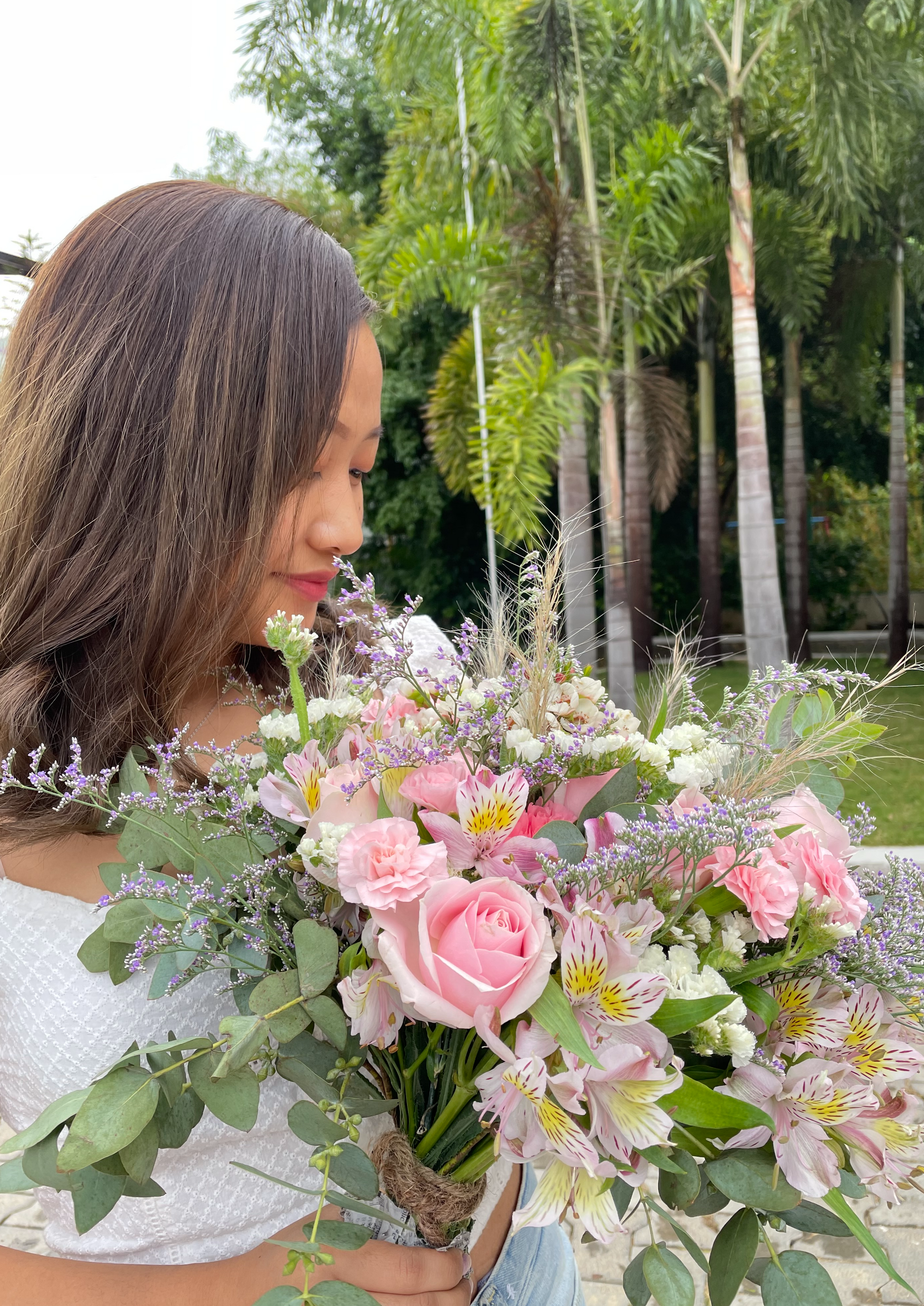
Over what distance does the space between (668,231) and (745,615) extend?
3.42 meters

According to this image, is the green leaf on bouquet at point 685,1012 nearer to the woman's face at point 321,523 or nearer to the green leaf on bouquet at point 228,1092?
the green leaf on bouquet at point 228,1092

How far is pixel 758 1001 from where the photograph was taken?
0.77 meters

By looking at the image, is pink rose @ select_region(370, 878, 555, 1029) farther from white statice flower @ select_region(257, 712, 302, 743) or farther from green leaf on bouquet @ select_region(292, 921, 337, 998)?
white statice flower @ select_region(257, 712, 302, 743)

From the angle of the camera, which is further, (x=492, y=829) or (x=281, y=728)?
(x=281, y=728)

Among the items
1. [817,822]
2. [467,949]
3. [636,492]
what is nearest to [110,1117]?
[467,949]

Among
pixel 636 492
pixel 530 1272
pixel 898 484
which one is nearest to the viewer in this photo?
pixel 530 1272

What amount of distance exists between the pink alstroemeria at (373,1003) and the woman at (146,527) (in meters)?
0.34

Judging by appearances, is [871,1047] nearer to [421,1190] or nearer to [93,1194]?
[421,1190]

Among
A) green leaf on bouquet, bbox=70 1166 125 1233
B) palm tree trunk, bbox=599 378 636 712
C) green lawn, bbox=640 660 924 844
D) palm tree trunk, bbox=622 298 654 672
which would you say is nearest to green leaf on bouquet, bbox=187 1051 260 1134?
green leaf on bouquet, bbox=70 1166 125 1233

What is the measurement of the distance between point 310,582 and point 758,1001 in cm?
66

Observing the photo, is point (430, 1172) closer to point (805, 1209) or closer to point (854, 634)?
point (805, 1209)

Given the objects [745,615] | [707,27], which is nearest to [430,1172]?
[745,615]

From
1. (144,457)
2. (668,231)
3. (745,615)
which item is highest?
(668,231)

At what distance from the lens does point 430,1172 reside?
832 millimetres
